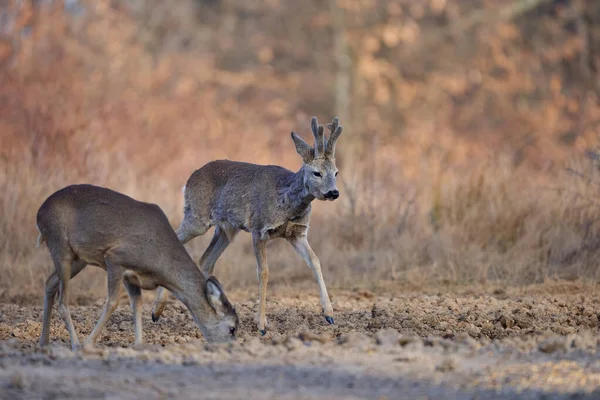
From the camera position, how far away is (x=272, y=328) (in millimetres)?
9031

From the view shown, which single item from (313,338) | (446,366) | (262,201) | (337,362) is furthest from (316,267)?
(446,366)

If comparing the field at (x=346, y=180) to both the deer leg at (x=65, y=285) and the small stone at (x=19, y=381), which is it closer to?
the small stone at (x=19, y=381)

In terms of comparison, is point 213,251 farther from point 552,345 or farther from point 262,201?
point 552,345

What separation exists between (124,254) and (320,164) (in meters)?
2.36

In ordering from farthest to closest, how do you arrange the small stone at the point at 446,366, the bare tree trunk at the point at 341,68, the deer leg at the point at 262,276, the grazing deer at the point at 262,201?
the bare tree trunk at the point at 341,68
the grazing deer at the point at 262,201
the deer leg at the point at 262,276
the small stone at the point at 446,366

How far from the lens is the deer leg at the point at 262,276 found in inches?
350

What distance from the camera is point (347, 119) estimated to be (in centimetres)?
2989

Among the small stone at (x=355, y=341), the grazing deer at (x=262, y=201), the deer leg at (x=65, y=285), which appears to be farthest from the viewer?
the grazing deer at (x=262, y=201)

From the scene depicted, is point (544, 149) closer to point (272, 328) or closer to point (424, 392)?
point (272, 328)

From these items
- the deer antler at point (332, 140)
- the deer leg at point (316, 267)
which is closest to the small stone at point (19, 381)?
the deer leg at point (316, 267)

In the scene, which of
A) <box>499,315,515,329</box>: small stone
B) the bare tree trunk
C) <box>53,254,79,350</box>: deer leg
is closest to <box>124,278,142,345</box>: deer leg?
<box>53,254,79,350</box>: deer leg

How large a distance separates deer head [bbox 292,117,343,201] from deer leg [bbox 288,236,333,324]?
2.05 ft

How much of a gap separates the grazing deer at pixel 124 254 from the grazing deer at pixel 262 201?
1071 millimetres

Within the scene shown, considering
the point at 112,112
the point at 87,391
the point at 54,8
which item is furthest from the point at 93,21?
the point at 87,391
